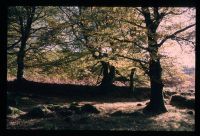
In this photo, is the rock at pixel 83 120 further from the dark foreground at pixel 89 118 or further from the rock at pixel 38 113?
the rock at pixel 38 113

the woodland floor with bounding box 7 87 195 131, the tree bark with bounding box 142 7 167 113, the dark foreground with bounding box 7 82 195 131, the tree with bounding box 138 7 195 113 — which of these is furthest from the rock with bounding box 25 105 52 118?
the tree with bounding box 138 7 195 113

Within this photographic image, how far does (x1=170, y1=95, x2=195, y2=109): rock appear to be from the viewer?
66.9ft

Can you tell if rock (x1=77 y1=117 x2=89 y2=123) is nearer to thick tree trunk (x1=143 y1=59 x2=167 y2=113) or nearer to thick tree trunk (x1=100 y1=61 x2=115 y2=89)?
thick tree trunk (x1=143 y1=59 x2=167 y2=113)

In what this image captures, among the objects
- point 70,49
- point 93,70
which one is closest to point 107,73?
point 93,70

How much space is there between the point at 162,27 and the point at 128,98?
32.6 ft

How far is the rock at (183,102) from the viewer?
2039cm

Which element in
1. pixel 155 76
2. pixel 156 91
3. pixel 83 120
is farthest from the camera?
pixel 156 91

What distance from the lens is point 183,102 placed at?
21.2 m

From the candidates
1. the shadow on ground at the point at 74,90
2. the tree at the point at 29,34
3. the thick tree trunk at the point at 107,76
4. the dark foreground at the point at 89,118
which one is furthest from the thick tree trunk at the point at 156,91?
the thick tree trunk at the point at 107,76

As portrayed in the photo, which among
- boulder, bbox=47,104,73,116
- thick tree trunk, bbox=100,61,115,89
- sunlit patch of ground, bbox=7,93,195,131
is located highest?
thick tree trunk, bbox=100,61,115,89

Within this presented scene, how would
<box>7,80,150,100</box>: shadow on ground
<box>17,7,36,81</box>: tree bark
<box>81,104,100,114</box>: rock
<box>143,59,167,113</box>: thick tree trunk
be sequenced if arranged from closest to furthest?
<box>81,104,100,114</box>: rock, <box>143,59,167,113</box>: thick tree trunk, <box>17,7,36,81</box>: tree bark, <box>7,80,150,100</box>: shadow on ground

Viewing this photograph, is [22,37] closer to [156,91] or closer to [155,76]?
[155,76]

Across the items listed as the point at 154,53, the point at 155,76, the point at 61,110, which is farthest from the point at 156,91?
the point at 61,110
